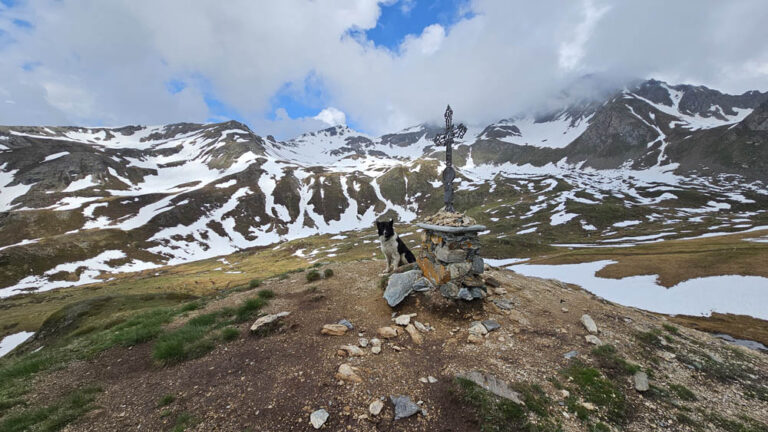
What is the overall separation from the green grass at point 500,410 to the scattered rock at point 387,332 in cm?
294

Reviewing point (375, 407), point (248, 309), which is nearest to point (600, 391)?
point (375, 407)

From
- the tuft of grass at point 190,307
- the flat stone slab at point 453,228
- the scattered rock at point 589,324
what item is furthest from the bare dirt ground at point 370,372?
the tuft of grass at point 190,307

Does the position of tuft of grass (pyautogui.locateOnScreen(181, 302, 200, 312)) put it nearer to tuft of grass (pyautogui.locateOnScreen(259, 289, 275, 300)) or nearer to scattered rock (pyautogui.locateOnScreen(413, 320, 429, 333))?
tuft of grass (pyautogui.locateOnScreen(259, 289, 275, 300))

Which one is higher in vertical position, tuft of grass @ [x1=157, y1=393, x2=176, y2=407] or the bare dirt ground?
tuft of grass @ [x1=157, y1=393, x2=176, y2=407]

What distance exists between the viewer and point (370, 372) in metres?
7.65

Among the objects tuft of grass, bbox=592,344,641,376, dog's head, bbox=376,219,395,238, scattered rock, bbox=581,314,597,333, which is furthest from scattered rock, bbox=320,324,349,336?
scattered rock, bbox=581,314,597,333

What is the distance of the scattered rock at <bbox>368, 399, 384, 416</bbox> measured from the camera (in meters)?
6.30

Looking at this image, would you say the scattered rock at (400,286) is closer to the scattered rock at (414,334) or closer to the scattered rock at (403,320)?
the scattered rock at (403,320)

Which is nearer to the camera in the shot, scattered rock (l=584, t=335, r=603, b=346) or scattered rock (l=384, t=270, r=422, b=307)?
scattered rock (l=584, t=335, r=603, b=346)

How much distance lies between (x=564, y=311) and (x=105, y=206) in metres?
189

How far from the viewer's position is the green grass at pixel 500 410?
5977 mm

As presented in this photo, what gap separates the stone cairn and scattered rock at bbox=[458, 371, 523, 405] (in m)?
3.87

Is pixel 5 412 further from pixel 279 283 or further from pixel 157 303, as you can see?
pixel 157 303

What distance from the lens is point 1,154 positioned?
174 meters
